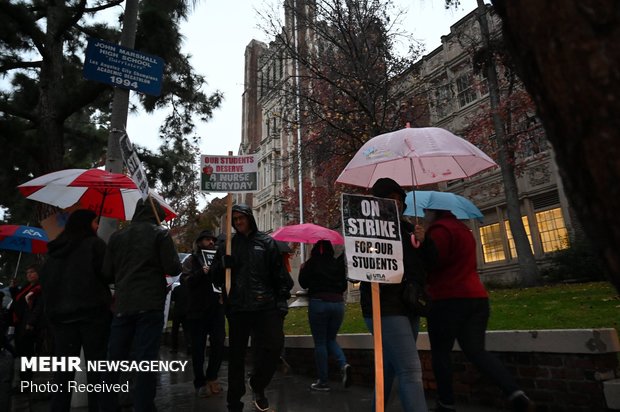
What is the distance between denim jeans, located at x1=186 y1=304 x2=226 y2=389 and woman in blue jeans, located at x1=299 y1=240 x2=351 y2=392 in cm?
127

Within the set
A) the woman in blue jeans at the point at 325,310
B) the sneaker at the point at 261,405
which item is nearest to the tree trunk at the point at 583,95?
the sneaker at the point at 261,405

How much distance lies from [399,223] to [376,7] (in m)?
14.8

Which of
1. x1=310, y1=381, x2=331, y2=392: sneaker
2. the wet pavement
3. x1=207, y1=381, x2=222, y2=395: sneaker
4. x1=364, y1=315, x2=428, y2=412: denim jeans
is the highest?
x1=364, y1=315, x2=428, y2=412: denim jeans

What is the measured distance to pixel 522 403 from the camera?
3.56m

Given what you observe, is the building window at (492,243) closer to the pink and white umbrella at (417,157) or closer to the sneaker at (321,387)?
the sneaker at (321,387)

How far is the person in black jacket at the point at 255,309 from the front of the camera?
173 inches

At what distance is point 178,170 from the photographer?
39.9 ft

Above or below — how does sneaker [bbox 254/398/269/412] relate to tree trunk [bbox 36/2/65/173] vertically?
below

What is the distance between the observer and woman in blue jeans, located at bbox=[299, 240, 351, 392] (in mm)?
5977

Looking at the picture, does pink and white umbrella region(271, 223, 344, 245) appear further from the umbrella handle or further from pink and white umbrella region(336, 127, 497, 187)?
the umbrella handle

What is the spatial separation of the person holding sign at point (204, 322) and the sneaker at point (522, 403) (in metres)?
3.70

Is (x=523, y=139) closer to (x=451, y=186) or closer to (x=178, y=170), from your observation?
(x=451, y=186)

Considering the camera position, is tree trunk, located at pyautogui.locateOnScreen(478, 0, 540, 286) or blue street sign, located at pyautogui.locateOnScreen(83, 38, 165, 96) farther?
tree trunk, located at pyautogui.locateOnScreen(478, 0, 540, 286)

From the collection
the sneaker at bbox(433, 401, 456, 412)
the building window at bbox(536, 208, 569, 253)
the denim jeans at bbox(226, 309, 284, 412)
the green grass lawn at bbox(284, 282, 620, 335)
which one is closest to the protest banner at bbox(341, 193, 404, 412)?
the sneaker at bbox(433, 401, 456, 412)
